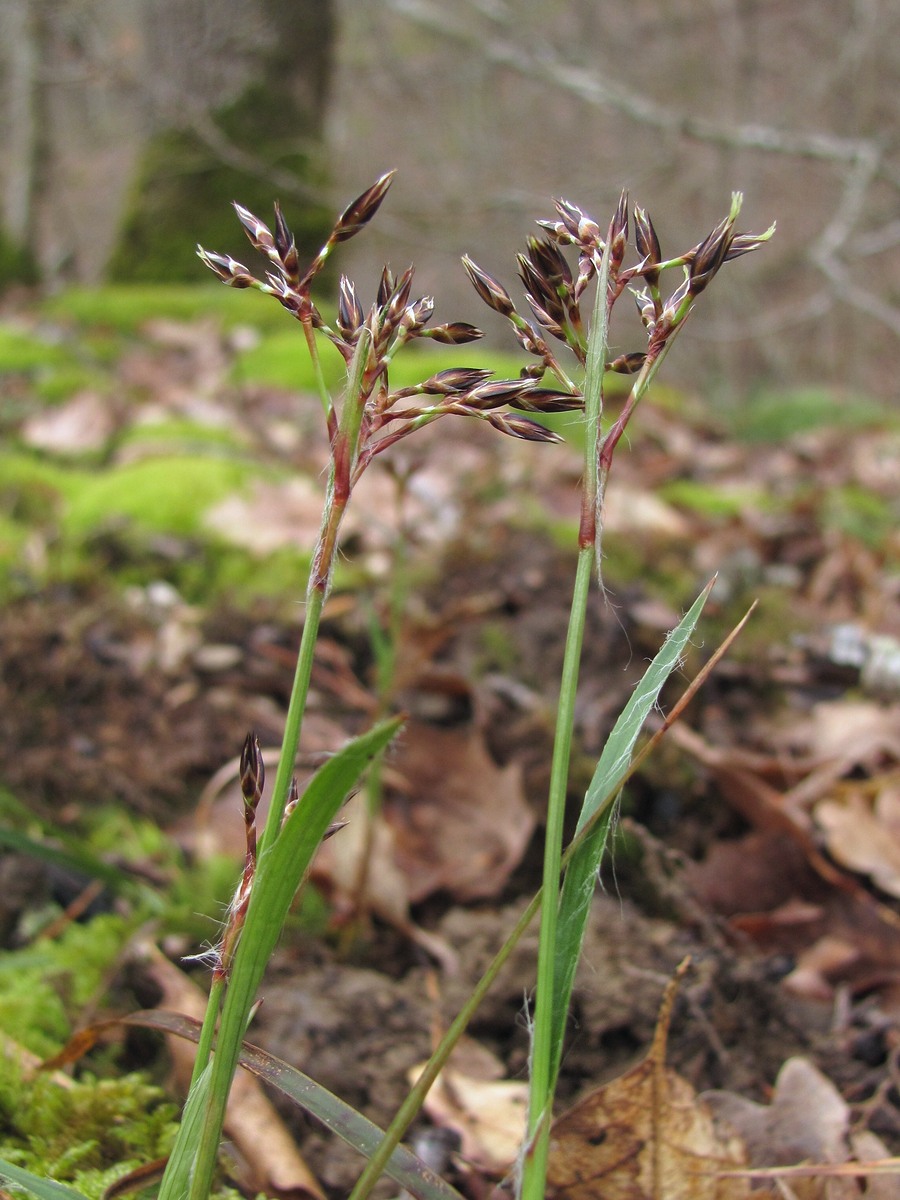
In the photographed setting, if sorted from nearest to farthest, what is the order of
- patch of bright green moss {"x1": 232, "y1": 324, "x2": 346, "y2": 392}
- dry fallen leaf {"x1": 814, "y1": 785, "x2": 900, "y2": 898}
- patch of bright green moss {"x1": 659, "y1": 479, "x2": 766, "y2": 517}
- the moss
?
1. dry fallen leaf {"x1": 814, "y1": 785, "x2": 900, "y2": 898}
2. patch of bright green moss {"x1": 659, "y1": 479, "x2": 766, "y2": 517}
3. patch of bright green moss {"x1": 232, "y1": 324, "x2": 346, "y2": 392}
4. the moss

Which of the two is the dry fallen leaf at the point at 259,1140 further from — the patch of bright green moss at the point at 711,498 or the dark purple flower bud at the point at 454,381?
the patch of bright green moss at the point at 711,498

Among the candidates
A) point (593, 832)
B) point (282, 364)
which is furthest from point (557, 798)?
point (282, 364)

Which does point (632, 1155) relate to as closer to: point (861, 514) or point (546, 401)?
point (546, 401)

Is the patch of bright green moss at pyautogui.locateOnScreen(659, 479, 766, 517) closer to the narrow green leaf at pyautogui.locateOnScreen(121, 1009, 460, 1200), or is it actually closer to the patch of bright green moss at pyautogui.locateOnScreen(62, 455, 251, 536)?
the patch of bright green moss at pyautogui.locateOnScreen(62, 455, 251, 536)

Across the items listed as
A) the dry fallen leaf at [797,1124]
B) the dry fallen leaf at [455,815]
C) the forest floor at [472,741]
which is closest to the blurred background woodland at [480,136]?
the forest floor at [472,741]

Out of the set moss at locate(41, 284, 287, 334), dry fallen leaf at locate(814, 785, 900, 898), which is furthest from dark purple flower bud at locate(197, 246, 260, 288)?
moss at locate(41, 284, 287, 334)
